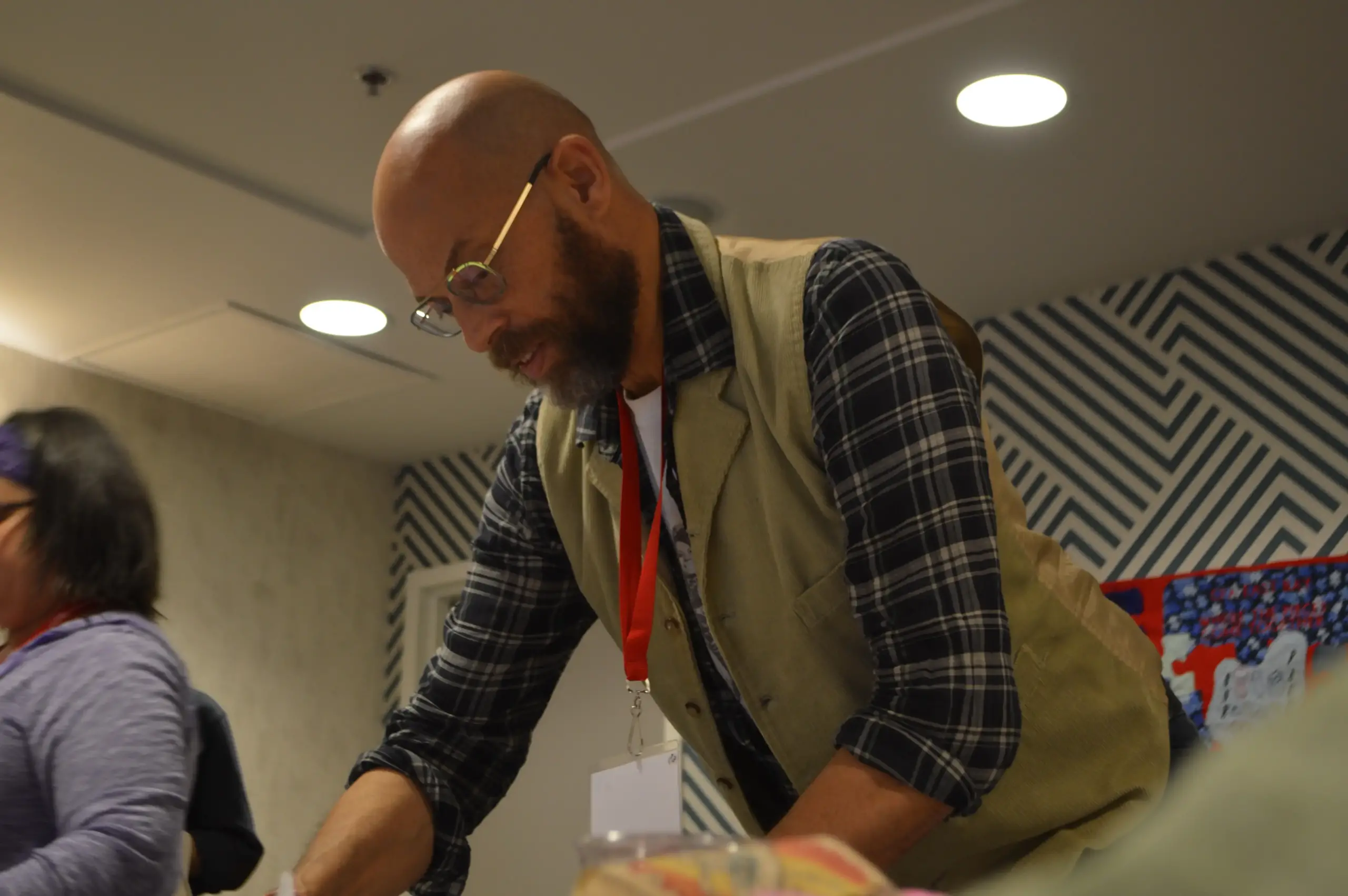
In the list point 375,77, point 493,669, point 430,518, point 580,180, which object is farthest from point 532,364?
point 430,518

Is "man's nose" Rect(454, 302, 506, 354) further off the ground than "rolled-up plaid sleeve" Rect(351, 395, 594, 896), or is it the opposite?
"man's nose" Rect(454, 302, 506, 354)

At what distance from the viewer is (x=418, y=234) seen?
112 centimetres

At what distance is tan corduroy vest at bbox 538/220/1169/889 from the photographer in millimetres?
956

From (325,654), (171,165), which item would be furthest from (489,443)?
(171,165)

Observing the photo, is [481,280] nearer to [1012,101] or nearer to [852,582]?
[852,582]

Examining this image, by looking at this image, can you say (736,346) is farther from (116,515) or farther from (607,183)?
(116,515)

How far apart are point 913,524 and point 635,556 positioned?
0.28 meters

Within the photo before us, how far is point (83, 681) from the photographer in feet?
4.17

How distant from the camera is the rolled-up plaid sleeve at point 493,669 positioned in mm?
1161

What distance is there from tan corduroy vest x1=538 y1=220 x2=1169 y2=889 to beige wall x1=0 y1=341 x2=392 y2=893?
3115mm

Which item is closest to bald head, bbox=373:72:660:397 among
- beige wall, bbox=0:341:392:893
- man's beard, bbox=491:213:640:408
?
man's beard, bbox=491:213:640:408

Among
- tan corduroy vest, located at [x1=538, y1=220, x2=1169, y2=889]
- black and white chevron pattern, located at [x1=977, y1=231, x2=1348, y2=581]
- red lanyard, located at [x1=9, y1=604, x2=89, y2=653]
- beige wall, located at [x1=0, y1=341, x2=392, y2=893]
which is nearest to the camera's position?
tan corduroy vest, located at [x1=538, y1=220, x2=1169, y2=889]

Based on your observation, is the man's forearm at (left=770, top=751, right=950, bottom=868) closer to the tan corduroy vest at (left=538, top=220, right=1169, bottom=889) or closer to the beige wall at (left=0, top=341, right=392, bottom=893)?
the tan corduroy vest at (left=538, top=220, right=1169, bottom=889)

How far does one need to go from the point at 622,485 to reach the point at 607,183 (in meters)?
0.26
